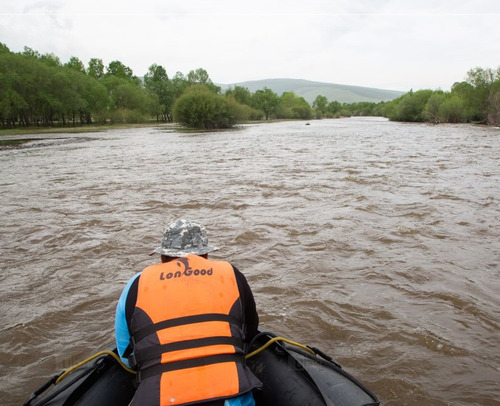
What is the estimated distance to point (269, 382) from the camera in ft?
8.12

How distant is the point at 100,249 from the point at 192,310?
17.8 ft

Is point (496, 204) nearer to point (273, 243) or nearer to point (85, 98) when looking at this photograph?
point (273, 243)

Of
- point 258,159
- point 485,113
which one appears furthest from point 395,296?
point 485,113

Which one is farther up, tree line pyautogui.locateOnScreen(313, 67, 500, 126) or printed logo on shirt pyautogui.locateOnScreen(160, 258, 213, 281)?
tree line pyautogui.locateOnScreen(313, 67, 500, 126)

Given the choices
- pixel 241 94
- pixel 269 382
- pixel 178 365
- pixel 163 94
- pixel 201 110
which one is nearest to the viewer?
pixel 178 365

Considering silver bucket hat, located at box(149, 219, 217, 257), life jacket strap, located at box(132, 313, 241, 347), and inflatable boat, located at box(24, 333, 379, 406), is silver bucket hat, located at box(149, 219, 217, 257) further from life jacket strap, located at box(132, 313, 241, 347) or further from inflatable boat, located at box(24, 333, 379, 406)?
inflatable boat, located at box(24, 333, 379, 406)

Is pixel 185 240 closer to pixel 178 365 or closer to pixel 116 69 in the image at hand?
pixel 178 365

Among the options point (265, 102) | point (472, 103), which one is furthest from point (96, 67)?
→ point (472, 103)

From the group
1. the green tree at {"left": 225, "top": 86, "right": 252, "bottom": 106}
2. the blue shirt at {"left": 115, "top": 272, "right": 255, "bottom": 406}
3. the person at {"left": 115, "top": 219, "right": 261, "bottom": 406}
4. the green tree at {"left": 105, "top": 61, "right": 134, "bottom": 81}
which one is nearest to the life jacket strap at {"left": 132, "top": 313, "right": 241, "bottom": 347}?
the person at {"left": 115, "top": 219, "right": 261, "bottom": 406}

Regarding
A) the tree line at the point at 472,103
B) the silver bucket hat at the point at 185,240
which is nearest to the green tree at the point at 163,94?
the tree line at the point at 472,103

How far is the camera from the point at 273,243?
23.2 feet

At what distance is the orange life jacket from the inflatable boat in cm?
33

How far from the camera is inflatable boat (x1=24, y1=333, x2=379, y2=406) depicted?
225cm

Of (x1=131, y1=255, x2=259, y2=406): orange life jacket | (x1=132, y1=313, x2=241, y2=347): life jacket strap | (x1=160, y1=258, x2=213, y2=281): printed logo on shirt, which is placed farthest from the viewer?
(x1=160, y1=258, x2=213, y2=281): printed logo on shirt
